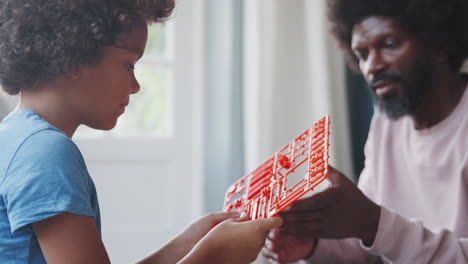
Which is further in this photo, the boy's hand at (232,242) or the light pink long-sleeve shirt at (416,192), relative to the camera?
the light pink long-sleeve shirt at (416,192)

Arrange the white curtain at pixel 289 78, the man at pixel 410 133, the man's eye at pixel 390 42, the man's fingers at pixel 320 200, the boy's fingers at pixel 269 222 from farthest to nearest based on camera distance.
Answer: the white curtain at pixel 289 78, the man's eye at pixel 390 42, the man at pixel 410 133, the man's fingers at pixel 320 200, the boy's fingers at pixel 269 222

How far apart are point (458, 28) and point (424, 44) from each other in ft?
0.36

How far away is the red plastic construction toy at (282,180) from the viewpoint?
0.74 m

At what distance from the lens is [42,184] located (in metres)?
0.67

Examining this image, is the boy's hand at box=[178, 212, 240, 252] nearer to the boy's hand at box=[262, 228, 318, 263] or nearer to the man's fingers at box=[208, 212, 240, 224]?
the man's fingers at box=[208, 212, 240, 224]

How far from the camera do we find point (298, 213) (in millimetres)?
967

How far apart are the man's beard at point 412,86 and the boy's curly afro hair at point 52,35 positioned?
25.7 inches

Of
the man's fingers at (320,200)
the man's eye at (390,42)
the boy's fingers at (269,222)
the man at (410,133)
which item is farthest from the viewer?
the man's eye at (390,42)

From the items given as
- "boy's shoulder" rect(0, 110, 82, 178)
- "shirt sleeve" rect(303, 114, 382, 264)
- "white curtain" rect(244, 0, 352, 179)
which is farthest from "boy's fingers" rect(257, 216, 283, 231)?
"white curtain" rect(244, 0, 352, 179)

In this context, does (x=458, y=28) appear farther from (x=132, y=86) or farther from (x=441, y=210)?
(x=132, y=86)

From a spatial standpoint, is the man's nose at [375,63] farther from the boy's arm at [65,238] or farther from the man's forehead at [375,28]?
the boy's arm at [65,238]

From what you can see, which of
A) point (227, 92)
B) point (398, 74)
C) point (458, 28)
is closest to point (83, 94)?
point (398, 74)

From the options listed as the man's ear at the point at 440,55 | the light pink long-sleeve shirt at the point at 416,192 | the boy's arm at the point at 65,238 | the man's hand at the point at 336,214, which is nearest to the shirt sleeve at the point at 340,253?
the light pink long-sleeve shirt at the point at 416,192

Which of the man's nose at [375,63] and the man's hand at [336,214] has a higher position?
the man's nose at [375,63]
